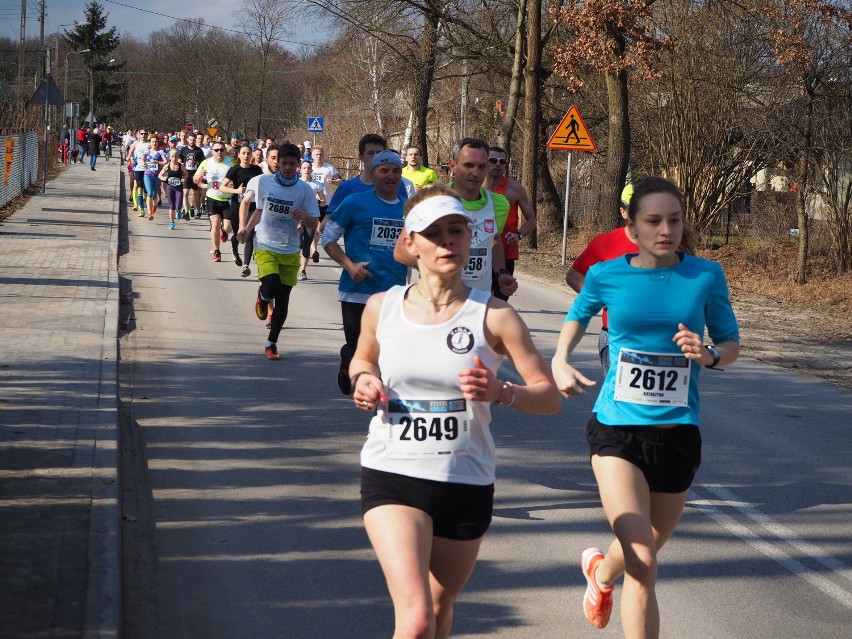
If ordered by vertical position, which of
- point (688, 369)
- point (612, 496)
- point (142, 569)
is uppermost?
point (688, 369)

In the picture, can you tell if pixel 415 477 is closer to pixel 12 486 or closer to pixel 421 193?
pixel 421 193

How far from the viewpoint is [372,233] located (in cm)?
823

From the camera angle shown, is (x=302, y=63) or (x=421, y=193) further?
(x=302, y=63)

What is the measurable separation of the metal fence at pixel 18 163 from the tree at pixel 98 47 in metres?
70.6

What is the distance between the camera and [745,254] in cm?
2356

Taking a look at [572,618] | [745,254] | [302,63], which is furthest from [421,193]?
[302,63]

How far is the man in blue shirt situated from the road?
1090 mm

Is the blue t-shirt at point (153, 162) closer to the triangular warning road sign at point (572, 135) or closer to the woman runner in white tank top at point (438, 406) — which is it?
the triangular warning road sign at point (572, 135)

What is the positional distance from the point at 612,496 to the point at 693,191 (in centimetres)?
2134

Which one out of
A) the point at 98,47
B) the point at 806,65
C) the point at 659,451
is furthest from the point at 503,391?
the point at 98,47

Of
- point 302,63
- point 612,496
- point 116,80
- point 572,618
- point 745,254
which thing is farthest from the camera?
point 116,80

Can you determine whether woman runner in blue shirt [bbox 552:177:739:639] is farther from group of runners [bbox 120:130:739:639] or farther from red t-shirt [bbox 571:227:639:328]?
red t-shirt [bbox 571:227:639:328]

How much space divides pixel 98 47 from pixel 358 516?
112m

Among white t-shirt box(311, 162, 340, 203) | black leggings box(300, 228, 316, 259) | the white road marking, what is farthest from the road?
white t-shirt box(311, 162, 340, 203)
